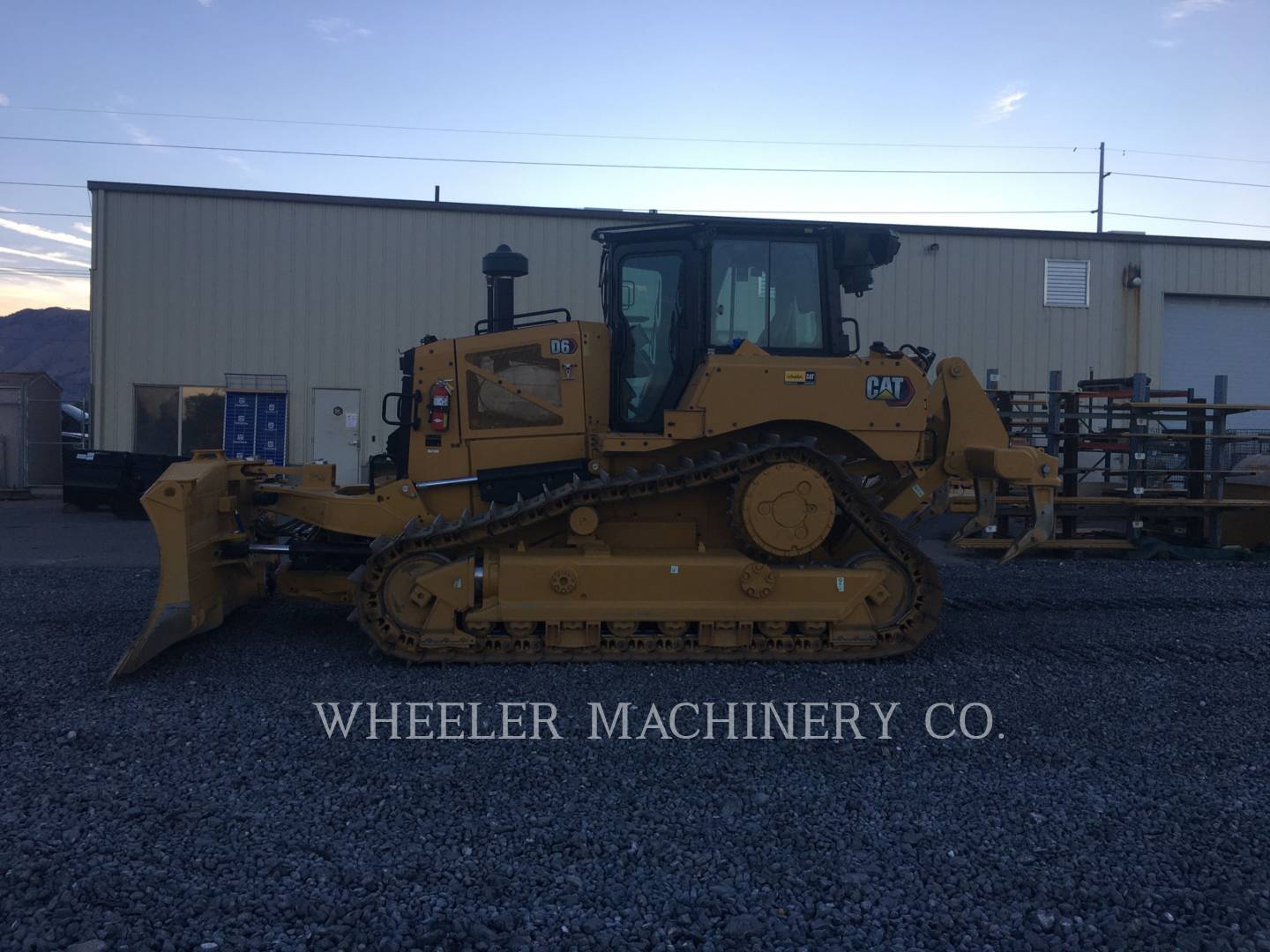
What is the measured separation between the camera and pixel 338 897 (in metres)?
3.43

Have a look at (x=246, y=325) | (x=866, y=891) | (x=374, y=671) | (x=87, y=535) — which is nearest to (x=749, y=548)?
(x=374, y=671)

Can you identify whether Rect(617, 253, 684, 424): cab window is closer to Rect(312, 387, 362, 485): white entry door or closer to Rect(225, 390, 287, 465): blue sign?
Rect(312, 387, 362, 485): white entry door

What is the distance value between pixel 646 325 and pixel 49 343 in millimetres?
118885

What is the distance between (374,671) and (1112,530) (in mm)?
11465

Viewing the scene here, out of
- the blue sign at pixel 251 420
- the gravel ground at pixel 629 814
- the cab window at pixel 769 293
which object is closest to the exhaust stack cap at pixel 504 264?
the cab window at pixel 769 293

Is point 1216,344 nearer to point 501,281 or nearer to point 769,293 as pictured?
point 769,293

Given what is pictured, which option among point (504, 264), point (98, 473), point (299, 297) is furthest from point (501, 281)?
point (98, 473)

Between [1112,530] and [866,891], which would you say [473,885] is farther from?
[1112,530]

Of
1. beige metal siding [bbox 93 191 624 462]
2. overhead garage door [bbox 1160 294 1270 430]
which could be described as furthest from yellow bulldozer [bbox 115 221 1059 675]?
overhead garage door [bbox 1160 294 1270 430]

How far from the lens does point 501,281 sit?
798 cm

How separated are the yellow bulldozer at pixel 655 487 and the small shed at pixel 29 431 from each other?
17753mm

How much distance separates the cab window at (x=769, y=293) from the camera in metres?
7.04

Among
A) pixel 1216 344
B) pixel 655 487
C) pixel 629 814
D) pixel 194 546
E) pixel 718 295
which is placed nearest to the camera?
pixel 629 814

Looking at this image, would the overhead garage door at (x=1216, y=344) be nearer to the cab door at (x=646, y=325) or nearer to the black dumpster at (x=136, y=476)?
the cab door at (x=646, y=325)
